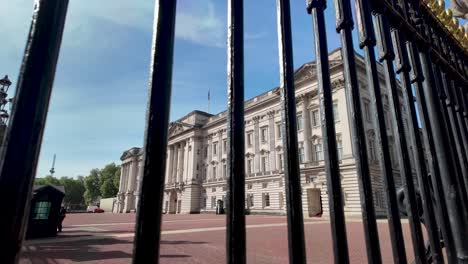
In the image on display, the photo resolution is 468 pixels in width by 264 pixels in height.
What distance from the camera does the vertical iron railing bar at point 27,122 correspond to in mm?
620

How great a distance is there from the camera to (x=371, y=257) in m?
1.30

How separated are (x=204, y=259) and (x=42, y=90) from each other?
22.4 feet

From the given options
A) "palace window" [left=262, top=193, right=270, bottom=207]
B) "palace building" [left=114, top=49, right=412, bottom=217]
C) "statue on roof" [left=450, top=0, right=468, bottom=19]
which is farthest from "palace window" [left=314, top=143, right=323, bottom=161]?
"statue on roof" [left=450, top=0, right=468, bottom=19]

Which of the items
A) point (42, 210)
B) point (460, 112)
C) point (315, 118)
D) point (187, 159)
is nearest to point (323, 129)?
point (460, 112)

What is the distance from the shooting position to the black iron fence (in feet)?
2.32

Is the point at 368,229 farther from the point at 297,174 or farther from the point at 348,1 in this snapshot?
the point at 348,1

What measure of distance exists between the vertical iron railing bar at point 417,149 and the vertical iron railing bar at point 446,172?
20cm

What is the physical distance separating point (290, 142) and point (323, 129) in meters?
0.27

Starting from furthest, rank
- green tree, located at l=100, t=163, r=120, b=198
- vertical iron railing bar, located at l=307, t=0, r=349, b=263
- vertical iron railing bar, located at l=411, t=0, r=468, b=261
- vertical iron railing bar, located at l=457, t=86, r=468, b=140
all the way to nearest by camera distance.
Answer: green tree, located at l=100, t=163, r=120, b=198, vertical iron railing bar, located at l=457, t=86, r=468, b=140, vertical iron railing bar, located at l=411, t=0, r=468, b=261, vertical iron railing bar, located at l=307, t=0, r=349, b=263

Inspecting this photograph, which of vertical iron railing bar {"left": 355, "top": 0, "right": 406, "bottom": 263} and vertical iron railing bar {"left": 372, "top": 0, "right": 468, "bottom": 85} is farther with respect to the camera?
vertical iron railing bar {"left": 372, "top": 0, "right": 468, "bottom": 85}

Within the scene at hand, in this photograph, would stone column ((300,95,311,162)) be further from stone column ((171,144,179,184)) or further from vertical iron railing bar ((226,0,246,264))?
vertical iron railing bar ((226,0,246,264))

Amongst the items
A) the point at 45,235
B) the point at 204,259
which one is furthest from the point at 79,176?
the point at 204,259

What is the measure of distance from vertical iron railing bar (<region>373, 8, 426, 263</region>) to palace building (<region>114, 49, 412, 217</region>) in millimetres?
13522

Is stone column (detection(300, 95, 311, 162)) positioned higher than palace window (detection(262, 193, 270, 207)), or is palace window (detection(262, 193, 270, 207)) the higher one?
stone column (detection(300, 95, 311, 162))
